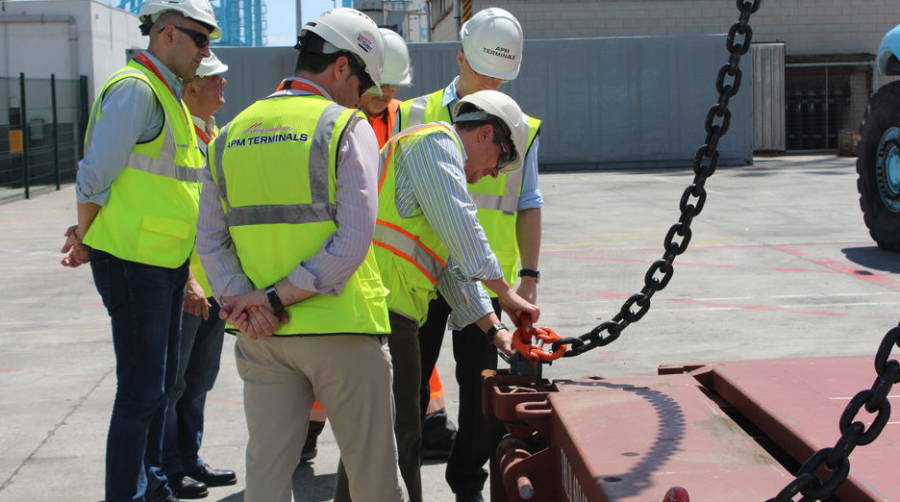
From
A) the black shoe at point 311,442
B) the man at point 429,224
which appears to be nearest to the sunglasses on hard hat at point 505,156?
the man at point 429,224

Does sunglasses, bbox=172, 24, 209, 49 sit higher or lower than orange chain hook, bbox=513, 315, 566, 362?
higher

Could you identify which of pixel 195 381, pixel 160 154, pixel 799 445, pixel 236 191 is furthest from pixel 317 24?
pixel 195 381

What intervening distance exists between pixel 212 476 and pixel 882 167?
811cm

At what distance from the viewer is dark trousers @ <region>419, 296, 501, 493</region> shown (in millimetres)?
4551

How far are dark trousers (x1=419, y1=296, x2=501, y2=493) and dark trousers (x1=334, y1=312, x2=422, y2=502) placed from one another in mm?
548

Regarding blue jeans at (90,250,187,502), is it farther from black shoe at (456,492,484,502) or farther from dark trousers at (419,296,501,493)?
black shoe at (456,492,484,502)

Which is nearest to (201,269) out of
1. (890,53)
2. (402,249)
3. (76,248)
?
(76,248)

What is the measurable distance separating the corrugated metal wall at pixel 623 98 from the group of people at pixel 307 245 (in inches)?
744

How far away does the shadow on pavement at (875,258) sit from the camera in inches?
402

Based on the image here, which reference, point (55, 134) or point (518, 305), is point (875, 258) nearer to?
point (518, 305)

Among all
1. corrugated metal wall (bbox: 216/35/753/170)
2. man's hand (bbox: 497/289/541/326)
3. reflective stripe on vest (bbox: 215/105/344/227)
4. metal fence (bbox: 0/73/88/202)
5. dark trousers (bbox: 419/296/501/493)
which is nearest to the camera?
reflective stripe on vest (bbox: 215/105/344/227)

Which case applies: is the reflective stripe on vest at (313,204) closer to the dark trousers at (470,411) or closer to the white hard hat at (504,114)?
the white hard hat at (504,114)

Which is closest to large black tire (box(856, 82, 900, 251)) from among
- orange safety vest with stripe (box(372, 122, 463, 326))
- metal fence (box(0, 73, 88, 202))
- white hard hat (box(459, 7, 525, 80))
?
white hard hat (box(459, 7, 525, 80))

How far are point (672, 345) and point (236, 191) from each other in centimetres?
484
